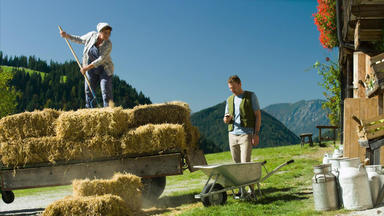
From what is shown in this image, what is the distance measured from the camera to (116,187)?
634 centimetres

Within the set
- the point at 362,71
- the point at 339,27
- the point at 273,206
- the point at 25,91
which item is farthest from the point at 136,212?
the point at 25,91

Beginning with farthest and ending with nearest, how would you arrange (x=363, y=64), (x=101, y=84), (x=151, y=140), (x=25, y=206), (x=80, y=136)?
1. (x=363, y=64)
2. (x=25, y=206)
3. (x=101, y=84)
4. (x=80, y=136)
5. (x=151, y=140)

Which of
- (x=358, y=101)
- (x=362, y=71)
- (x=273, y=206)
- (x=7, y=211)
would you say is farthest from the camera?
(x=362, y=71)

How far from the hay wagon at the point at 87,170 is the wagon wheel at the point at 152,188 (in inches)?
34.3

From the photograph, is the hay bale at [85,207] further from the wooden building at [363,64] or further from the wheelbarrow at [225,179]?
the wooden building at [363,64]

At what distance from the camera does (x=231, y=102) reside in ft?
22.6

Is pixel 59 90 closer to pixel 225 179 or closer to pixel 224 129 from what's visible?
pixel 224 129

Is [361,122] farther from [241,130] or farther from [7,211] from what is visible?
→ [7,211]

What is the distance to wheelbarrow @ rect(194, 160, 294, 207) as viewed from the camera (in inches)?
230

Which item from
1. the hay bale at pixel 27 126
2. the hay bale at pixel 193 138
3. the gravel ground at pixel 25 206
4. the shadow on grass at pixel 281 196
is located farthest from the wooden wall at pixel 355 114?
the gravel ground at pixel 25 206

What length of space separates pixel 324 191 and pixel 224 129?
558 ft

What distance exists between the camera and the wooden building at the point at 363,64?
27.1 ft

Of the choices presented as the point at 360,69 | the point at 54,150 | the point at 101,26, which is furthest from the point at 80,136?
the point at 360,69

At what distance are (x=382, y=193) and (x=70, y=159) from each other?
190 inches
